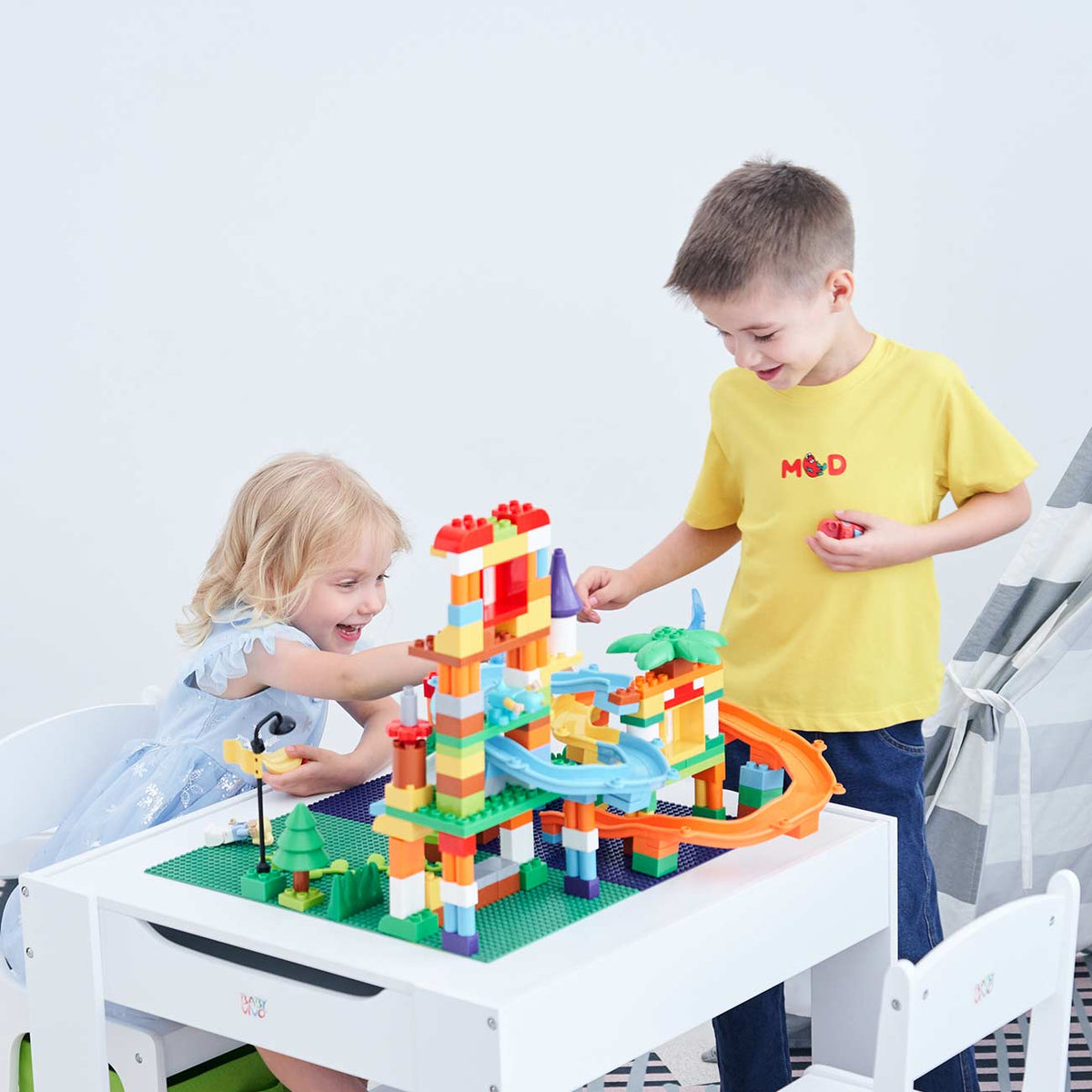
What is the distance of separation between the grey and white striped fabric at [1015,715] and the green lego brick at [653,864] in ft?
2.86

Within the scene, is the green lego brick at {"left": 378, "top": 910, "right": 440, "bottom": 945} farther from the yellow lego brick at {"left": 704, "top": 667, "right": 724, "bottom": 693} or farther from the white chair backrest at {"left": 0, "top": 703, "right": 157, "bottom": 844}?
the white chair backrest at {"left": 0, "top": 703, "right": 157, "bottom": 844}

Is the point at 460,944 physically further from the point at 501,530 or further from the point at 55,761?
the point at 55,761

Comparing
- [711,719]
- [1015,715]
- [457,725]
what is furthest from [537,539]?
[1015,715]

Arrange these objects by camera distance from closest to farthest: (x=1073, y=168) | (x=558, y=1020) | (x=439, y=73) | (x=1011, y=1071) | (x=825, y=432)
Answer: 1. (x=558, y=1020)
2. (x=825, y=432)
3. (x=1011, y=1071)
4. (x=1073, y=168)
5. (x=439, y=73)

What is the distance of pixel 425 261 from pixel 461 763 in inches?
73.3

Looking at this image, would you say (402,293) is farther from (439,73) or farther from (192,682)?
(192,682)

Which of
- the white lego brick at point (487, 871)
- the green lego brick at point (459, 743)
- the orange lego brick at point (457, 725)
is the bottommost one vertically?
the white lego brick at point (487, 871)

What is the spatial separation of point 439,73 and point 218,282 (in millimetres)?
509

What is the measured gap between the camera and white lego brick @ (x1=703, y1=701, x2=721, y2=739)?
1292 millimetres

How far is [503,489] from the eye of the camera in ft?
9.55

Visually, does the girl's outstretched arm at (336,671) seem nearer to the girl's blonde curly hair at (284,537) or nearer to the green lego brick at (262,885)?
the girl's blonde curly hair at (284,537)

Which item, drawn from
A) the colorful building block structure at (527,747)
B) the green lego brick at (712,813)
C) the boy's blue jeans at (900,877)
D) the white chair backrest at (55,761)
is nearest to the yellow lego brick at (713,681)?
the colorful building block structure at (527,747)

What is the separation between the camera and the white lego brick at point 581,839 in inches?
46.7

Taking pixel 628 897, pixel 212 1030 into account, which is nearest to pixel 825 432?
pixel 628 897
